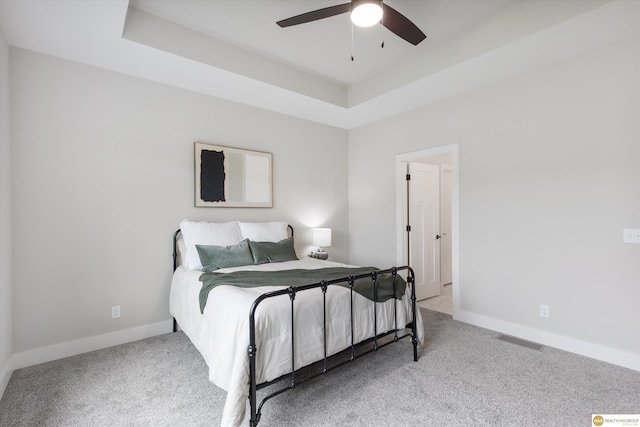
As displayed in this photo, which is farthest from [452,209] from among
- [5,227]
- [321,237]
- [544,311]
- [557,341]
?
[5,227]

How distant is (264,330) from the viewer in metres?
1.81

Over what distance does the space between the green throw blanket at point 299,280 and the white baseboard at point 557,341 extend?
1.47 metres

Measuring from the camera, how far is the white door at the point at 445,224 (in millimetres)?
5008

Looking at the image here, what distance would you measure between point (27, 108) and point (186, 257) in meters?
1.87

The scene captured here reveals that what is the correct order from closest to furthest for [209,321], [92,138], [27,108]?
[209,321]
[27,108]
[92,138]

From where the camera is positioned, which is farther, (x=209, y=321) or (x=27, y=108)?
(x=27, y=108)

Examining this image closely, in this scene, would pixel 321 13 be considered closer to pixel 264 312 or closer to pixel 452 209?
pixel 264 312

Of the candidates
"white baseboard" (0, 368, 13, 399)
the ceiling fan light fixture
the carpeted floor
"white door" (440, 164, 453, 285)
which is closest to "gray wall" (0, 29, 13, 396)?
"white baseboard" (0, 368, 13, 399)

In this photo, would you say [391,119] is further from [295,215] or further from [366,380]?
[366,380]

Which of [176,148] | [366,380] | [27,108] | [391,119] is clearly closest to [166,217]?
[176,148]

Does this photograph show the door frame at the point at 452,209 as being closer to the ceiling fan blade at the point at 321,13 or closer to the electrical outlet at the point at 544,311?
the electrical outlet at the point at 544,311

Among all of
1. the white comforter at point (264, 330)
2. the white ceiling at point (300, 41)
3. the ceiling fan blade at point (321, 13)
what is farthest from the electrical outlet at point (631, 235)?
the ceiling fan blade at point (321, 13)

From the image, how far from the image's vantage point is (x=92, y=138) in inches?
116

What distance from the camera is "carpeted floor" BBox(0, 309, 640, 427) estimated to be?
1925 millimetres
